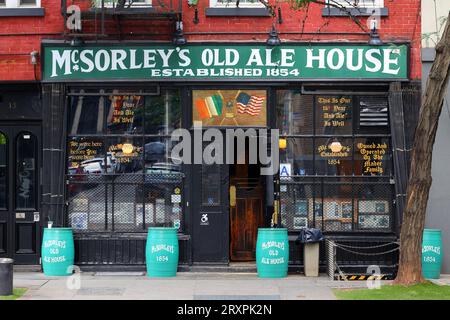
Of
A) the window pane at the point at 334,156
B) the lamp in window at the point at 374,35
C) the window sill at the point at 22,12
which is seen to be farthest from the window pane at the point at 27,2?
the lamp in window at the point at 374,35

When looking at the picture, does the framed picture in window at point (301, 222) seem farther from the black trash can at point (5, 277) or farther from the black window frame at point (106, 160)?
the black trash can at point (5, 277)

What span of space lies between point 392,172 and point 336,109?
1.56m

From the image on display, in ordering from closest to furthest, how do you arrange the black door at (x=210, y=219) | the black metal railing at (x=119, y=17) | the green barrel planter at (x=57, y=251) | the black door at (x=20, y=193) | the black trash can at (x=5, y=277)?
1. the black trash can at (x=5, y=277)
2. the green barrel planter at (x=57, y=251)
3. the black metal railing at (x=119, y=17)
4. the black door at (x=210, y=219)
5. the black door at (x=20, y=193)

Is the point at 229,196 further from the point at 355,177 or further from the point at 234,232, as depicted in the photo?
the point at 355,177

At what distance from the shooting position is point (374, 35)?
50.8 feet

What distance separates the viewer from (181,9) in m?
15.3

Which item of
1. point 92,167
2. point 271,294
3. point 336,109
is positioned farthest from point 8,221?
point 336,109

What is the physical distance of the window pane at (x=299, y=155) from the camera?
15570mm

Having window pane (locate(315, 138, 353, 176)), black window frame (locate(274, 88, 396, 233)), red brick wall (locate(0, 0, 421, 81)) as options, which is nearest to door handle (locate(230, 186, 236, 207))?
black window frame (locate(274, 88, 396, 233))

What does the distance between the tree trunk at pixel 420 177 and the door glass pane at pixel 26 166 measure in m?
7.19

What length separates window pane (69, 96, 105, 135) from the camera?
15.6 metres

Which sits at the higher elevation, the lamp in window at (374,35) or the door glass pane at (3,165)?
the lamp in window at (374,35)

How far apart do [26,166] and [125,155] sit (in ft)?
6.67

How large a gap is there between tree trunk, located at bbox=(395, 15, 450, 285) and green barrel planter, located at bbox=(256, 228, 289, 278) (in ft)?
8.08
